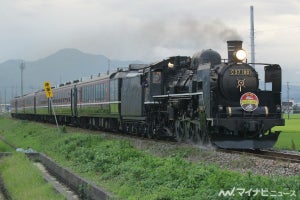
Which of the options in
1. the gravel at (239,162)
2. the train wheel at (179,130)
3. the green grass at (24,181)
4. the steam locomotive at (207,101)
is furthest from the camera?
the train wheel at (179,130)

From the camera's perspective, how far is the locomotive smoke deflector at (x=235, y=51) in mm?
18234

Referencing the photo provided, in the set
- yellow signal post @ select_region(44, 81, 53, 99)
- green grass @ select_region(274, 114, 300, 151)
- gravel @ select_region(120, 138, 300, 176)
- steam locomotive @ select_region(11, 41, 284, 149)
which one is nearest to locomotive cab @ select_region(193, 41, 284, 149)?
steam locomotive @ select_region(11, 41, 284, 149)

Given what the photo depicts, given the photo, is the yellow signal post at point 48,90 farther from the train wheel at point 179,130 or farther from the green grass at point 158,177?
the green grass at point 158,177

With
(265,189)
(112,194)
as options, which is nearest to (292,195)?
(265,189)

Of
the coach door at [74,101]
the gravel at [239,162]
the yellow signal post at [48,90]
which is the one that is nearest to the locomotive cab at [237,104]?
the gravel at [239,162]

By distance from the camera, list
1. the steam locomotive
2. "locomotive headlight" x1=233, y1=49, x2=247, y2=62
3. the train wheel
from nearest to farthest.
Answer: the steam locomotive < "locomotive headlight" x1=233, y1=49, x2=247, y2=62 < the train wheel

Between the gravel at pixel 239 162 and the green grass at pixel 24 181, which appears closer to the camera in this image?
the gravel at pixel 239 162

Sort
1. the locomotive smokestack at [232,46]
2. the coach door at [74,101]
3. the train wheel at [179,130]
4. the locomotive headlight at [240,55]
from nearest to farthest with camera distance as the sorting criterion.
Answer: the locomotive headlight at [240,55] → the locomotive smokestack at [232,46] → the train wheel at [179,130] → the coach door at [74,101]

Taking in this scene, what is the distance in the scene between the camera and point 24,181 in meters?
16.0

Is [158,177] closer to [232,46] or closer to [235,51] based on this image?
[235,51]

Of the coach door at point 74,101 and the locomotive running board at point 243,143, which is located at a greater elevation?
the coach door at point 74,101

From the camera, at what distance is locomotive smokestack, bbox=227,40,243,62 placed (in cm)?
1844

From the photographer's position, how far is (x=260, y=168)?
41.6 feet

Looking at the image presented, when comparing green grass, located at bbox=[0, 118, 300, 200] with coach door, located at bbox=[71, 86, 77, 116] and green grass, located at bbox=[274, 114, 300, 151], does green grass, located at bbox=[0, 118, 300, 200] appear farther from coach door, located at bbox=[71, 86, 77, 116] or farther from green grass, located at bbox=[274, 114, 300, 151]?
coach door, located at bbox=[71, 86, 77, 116]
